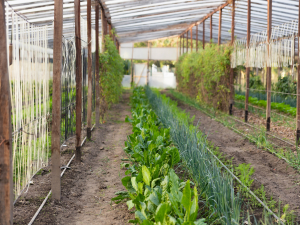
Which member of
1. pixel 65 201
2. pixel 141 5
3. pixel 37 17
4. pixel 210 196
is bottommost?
pixel 65 201

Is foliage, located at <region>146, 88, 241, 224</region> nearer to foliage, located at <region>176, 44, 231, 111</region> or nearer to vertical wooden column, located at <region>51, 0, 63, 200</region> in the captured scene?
vertical wooden column, located at <region>51, 0, 63, 200</region>

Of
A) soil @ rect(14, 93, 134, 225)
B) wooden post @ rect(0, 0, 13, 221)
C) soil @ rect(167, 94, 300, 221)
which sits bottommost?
soil @ rect(14, 93, 134, 225)

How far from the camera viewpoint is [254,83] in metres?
13.8

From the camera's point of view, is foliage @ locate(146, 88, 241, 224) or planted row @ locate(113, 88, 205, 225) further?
foliage @ locate(146, 88, 241, 224)

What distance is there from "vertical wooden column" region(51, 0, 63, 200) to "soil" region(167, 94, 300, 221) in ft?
6.20

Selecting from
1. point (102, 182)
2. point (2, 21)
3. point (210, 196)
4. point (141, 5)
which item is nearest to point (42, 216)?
point (102, 182)

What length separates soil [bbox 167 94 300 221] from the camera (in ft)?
10.7

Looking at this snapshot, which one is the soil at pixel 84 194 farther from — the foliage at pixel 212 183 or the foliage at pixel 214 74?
the foliage at pixel 214 74

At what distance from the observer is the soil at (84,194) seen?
276cm

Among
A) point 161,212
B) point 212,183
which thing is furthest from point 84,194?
point 161,212

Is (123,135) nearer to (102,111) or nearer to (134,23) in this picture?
(102,111)

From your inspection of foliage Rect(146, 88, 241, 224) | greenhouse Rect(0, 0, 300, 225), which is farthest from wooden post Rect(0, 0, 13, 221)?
foliage Rect(146, 88, 241, 224)

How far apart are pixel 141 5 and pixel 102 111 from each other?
2.98 m

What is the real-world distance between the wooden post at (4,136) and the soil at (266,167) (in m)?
2.26
